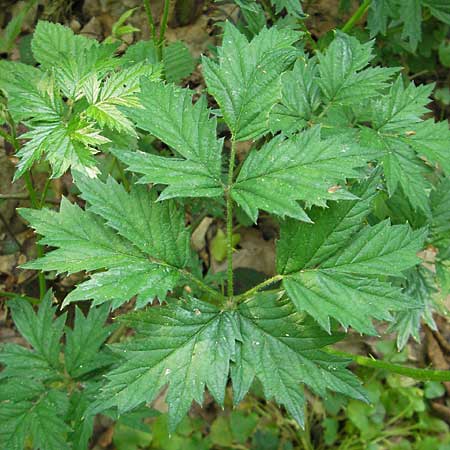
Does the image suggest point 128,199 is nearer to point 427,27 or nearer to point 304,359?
point 304,359

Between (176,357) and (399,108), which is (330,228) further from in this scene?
(399,108)

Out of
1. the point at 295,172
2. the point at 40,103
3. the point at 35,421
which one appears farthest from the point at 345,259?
the point at 35,421

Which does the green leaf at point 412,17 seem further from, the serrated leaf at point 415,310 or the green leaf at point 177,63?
the serrated leaf at point 415,310

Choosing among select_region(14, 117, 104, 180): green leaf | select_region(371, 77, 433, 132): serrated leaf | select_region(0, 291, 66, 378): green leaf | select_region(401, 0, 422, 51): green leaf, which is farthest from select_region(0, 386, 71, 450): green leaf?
select_region(401, 0, 422, 51): green leaf

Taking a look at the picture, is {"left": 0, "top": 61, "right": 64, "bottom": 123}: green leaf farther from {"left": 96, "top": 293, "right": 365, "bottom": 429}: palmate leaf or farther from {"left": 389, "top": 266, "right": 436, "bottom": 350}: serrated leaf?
{"left": 389, "top": 266, "right": 436, "bottom": 350}: serrated leaf

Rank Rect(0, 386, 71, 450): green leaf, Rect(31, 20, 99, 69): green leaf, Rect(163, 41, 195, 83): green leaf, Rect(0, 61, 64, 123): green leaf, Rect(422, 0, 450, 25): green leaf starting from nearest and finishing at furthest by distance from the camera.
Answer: Rect(0, 61, 64, 123): green leaf → Rect(0, 386, 71, 450): green leaf → Rect(31, 20, 99, 69): green leaf → Rect(163, 41, 195, 83): green leaf → Rect(422, 0, 450, 25): green leaf

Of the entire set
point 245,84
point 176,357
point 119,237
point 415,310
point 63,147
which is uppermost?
point 245,84

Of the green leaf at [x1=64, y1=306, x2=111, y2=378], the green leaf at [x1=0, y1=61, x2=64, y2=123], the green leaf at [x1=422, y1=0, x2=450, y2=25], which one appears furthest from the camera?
the green leaf at [x1=422, y1=0, x2=450, y2=25]
